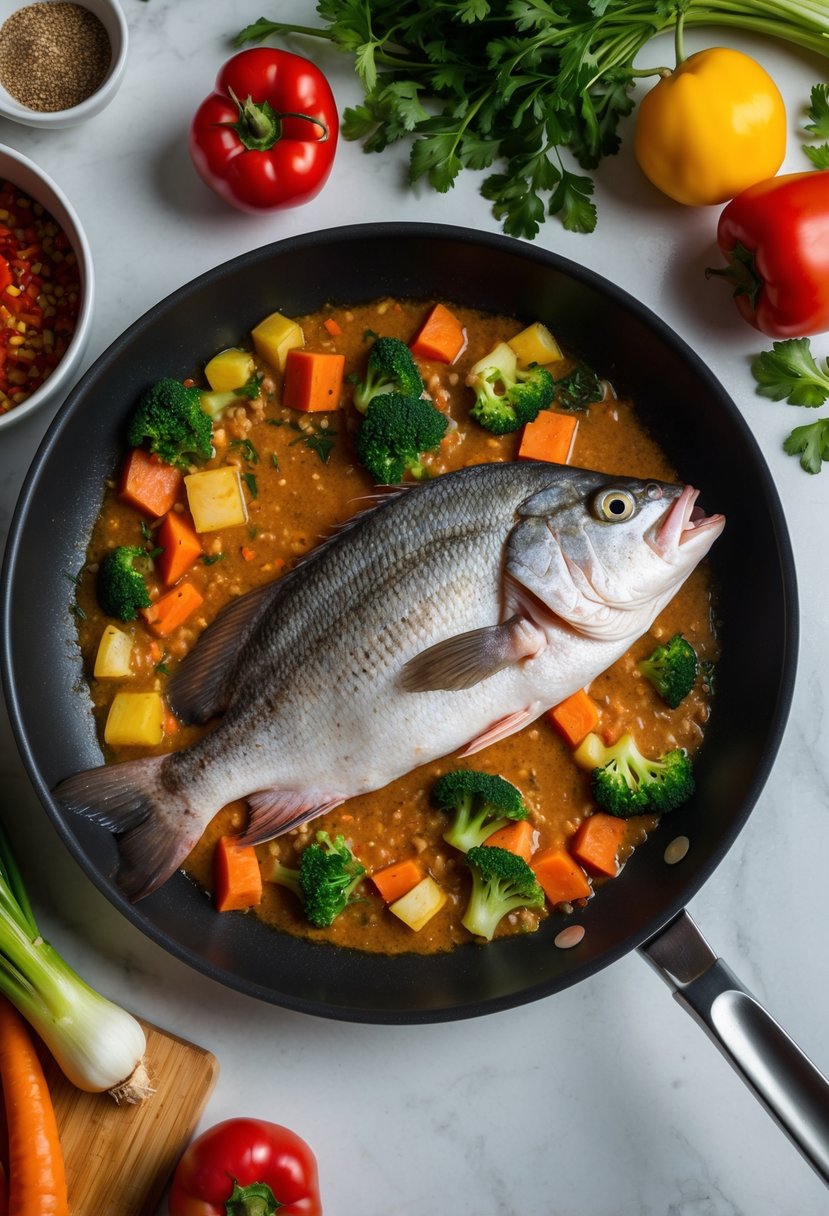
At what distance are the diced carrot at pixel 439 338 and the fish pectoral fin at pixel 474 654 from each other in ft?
3.21

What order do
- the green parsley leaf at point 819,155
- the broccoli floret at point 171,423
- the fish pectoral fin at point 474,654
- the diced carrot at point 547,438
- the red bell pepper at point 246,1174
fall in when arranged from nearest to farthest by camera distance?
the fish pectoral fin at point 474,654 < the red bell pepper at point 246,1174 < the broccoli floret at point 171,423 < the diced carrot at point 547,438 < the green parsley leaf at point 819,155

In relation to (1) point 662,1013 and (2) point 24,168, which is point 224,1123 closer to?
(1) point 662,1013

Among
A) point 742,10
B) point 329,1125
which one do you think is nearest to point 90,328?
point 742,10

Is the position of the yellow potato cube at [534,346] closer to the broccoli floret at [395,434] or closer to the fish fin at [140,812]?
the broccoli floret at [395,434]

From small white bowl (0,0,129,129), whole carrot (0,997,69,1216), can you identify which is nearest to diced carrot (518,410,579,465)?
small white bowl (0,0,129,129)

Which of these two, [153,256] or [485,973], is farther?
[153,256]

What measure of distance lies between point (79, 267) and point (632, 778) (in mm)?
2397

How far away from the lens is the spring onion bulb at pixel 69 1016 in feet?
11.1

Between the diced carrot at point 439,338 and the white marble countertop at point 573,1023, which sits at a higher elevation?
the diced carrot at point 439,338

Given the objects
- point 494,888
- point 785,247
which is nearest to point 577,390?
point 785,247

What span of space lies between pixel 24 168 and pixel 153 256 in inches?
18.8

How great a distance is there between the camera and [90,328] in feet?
11.7

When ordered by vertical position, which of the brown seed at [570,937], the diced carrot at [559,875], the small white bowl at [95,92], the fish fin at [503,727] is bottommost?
the brown seed at [570,937]

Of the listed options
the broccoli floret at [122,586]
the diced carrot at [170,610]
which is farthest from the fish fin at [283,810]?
the broccoli floret at [122,586]
